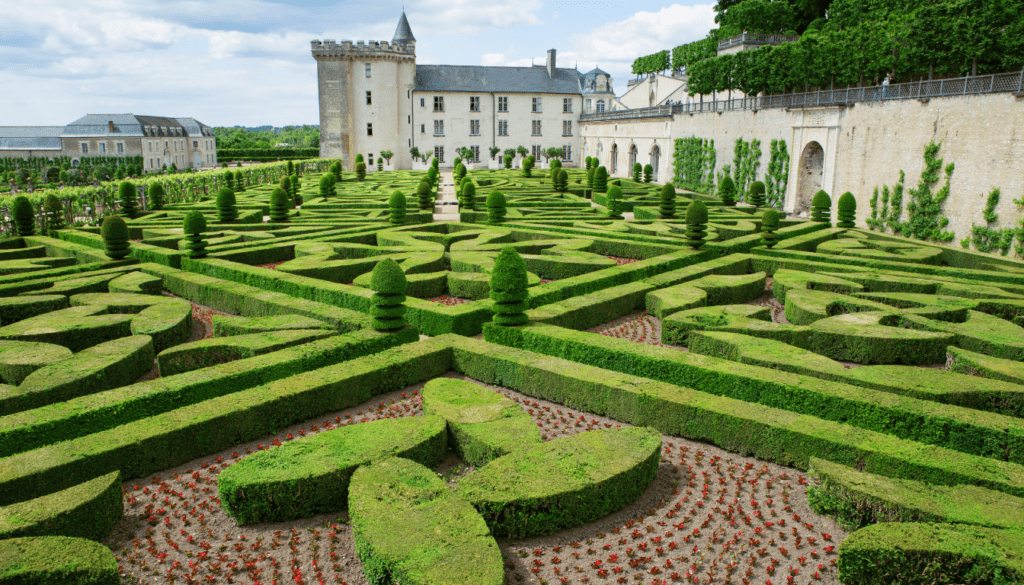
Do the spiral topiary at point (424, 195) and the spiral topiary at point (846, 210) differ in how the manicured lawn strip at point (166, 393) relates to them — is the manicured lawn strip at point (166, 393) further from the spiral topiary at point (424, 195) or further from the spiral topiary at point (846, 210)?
the spiral topiary at point (846, 210)

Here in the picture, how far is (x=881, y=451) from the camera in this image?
7.54 m

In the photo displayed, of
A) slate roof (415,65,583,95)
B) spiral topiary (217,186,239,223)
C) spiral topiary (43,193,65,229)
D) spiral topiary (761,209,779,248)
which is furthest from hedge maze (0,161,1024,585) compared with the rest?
slate roof (415,65,583,95)

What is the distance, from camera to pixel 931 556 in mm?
5723

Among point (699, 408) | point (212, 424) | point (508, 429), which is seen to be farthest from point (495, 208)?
point (212, 424)

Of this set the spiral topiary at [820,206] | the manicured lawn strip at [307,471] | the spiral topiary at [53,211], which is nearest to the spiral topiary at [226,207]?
the spiral topiary at [53,211]

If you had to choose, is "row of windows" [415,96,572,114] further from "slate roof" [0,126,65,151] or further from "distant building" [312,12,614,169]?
"slate roof" [0,126,65,151]

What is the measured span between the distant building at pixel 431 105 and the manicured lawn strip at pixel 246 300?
4582cm

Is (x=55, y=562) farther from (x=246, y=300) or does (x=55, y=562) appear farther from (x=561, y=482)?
(x=246, y=300)

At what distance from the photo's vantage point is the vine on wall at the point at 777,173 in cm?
3434

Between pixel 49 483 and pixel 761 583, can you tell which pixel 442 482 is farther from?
pixel 49 483

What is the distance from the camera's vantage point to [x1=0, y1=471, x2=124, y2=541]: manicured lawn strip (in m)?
6.10

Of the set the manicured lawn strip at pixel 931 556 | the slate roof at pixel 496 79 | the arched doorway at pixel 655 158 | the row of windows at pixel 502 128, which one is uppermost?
the slate roof at pixel 496 79

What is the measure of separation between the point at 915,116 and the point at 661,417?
2358 centimetres

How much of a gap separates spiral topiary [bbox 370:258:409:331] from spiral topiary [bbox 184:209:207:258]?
8.08m
